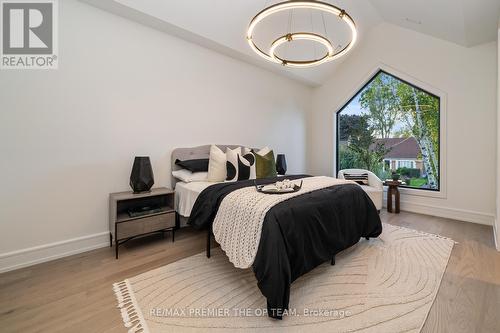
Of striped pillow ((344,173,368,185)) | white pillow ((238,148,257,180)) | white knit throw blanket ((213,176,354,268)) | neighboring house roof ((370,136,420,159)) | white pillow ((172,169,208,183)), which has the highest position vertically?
neighboring house roof ((370,136,420,159))

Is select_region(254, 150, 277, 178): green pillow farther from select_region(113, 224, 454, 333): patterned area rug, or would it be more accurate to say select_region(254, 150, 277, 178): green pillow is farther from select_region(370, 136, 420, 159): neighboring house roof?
select_region(370, 136, 420, 159): neighboring house roof

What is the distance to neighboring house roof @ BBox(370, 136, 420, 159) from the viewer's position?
13.5ft

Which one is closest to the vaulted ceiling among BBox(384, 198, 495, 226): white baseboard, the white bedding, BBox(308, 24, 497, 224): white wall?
BBox(308, 24, 497, 224): white wall

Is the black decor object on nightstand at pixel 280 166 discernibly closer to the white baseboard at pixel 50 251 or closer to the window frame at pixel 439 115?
the window frame at pixel 439 115

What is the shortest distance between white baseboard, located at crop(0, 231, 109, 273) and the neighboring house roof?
194 inches

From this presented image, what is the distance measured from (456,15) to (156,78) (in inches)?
156

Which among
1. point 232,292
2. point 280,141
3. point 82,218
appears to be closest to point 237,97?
point 280,141

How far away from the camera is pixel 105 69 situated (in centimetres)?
251

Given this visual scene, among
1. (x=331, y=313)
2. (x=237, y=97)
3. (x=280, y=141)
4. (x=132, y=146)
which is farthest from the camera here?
(x=280, y=141)

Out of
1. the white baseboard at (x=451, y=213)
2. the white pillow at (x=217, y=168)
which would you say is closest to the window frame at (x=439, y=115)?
Answer: the white baseboard at (x=451, y=213)

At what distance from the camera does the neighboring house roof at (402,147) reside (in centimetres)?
411

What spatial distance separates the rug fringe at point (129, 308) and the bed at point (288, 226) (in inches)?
27.8

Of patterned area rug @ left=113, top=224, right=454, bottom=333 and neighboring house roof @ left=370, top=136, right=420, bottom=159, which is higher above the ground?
neighboring house roof @ left=370, top=136, right=420, bottom=159

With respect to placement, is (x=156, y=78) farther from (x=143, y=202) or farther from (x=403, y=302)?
(x=403, y=302)
